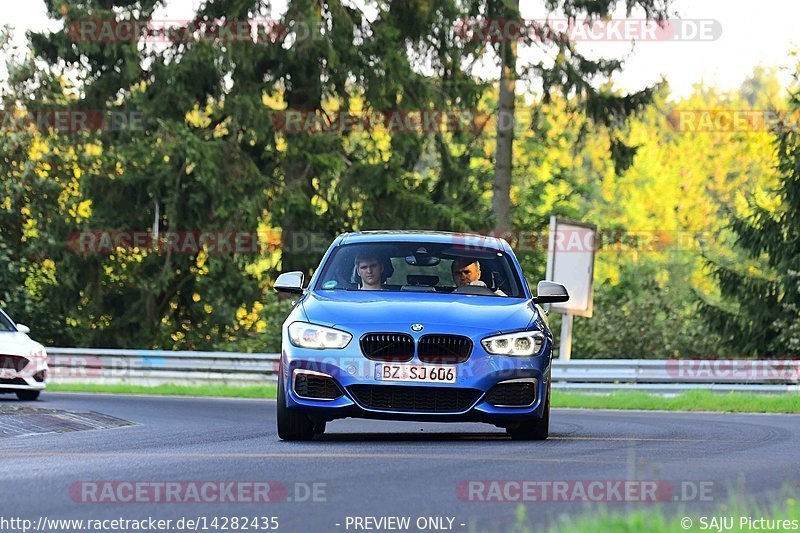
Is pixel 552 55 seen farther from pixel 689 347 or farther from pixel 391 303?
pixel 391 303

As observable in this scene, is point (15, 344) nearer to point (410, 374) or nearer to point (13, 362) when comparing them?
point (13, 362)

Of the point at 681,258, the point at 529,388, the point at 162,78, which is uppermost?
the point at 162,78

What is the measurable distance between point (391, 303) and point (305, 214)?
26295 mm

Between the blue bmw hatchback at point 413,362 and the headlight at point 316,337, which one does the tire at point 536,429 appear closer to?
the blue bmw hatchback at point 413,362

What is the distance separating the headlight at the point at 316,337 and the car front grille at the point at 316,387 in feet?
0.73

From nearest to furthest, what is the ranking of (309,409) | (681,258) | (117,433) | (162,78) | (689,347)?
(309,409) < (117,433) < (689,347) < (162,78) < (681,258)

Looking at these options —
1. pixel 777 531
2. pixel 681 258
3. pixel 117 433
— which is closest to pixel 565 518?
pixel 777 531

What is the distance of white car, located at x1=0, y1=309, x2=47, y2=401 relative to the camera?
2019 centimetres

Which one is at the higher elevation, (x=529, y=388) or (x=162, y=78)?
(x=162, y=78)

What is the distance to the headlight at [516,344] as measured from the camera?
11258 mm

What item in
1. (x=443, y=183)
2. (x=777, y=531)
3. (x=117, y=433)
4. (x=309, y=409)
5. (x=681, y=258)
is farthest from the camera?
(x=681, y=258)

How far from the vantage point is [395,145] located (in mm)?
38406

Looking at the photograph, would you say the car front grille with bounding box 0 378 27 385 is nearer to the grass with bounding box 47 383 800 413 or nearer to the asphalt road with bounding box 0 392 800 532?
the asphalt road with bounding box 0 392 800 532

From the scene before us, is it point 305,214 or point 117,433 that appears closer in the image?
point 117,433
